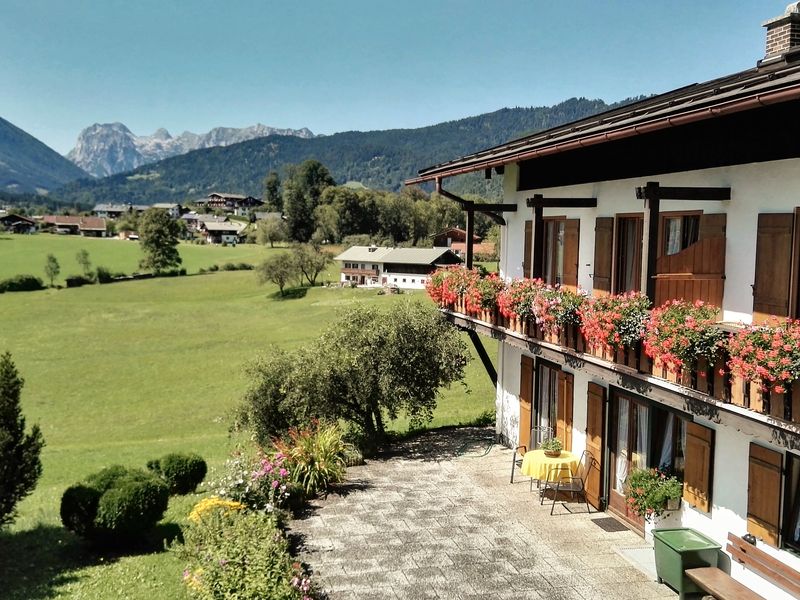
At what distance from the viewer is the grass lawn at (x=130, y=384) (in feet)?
42.4

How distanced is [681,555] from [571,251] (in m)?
6.00

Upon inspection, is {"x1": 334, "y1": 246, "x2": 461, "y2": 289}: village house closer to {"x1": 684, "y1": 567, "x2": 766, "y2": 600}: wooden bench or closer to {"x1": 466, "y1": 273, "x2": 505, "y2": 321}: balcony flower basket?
{"x1": 466, "y1": 273, "x2": 505, "y2": 321}: balcony flower basket

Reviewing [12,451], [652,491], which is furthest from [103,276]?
[652,491]

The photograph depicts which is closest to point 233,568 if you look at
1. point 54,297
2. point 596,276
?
point 596,276

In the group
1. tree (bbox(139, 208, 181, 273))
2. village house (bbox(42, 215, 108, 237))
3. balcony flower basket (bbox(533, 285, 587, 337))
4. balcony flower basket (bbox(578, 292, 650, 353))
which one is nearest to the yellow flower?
balcony flower basket (bbox(533, 285, 587, 337))

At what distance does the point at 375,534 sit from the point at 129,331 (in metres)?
52.4

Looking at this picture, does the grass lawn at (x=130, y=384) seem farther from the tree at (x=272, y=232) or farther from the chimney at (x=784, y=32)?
the tree at (x=272, y=232)

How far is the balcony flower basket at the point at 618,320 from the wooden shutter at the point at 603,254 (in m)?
2.29

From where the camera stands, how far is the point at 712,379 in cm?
756

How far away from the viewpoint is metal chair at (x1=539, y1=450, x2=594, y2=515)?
12.5 metres

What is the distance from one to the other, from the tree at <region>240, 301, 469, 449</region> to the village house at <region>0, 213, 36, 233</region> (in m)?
169

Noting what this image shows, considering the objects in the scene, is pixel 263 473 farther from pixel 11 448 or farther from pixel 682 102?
pixel 682 102

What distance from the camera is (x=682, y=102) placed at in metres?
8.70

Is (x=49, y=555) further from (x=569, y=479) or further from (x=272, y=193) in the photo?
(x=272, y=193)
